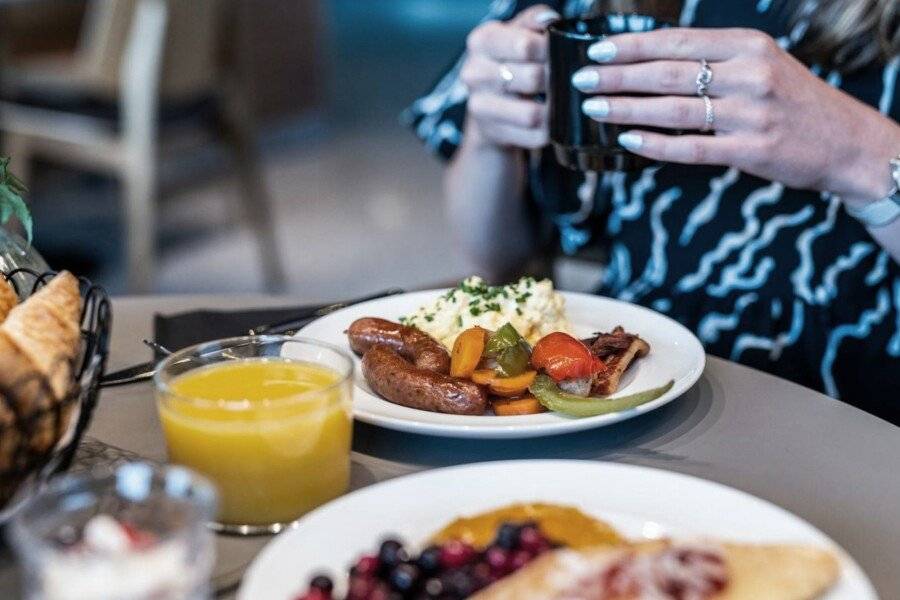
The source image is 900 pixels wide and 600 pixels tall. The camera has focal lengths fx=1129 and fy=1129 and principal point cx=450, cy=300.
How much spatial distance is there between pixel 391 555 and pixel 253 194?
394 cm

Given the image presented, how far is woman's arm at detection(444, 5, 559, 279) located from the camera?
155 centimetres

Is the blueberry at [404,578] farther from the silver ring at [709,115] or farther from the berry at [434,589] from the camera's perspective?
the silver ring at [709,115]

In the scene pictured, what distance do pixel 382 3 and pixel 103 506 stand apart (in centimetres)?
1274

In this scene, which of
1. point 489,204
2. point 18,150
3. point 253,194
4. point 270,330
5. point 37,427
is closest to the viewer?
point 37,427

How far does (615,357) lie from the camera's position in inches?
49.3

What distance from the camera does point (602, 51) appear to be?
1283 millimetres

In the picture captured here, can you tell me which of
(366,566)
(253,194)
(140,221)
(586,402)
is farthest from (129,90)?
(366,566)

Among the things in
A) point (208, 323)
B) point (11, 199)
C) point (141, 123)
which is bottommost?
point (141, 123)

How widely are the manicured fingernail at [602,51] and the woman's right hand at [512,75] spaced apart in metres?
0.24

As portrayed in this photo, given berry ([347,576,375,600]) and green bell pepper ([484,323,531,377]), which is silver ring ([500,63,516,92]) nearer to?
green bell pepper ([484,323,531,377])

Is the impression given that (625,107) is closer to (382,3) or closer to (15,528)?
(15,528)

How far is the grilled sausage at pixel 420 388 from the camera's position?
3.74ft

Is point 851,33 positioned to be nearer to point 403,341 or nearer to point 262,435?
point 403,341

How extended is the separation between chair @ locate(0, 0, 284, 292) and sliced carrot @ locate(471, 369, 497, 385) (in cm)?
301
